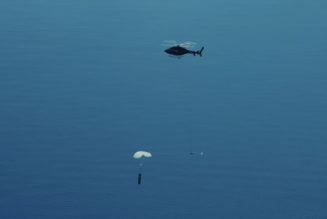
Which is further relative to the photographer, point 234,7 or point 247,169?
point 234,7

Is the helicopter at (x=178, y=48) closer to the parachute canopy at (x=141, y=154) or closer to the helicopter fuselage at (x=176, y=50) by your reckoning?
the helicopter fuselage at (x=176, y=50)

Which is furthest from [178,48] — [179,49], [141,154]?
[141,154]

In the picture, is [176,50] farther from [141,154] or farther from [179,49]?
[141,154]

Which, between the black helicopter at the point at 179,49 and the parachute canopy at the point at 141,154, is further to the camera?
the black helicopter at the point at 179,49

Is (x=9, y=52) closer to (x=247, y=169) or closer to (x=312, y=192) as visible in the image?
(x=247, y=169)

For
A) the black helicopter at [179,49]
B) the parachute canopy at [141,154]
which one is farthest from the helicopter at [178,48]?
the parachute canopy at [141,154]

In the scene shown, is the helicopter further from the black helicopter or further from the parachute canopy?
the parachute canopy

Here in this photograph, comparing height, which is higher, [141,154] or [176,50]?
[176,50]

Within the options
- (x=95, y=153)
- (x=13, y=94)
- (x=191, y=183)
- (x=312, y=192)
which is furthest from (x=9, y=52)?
(x=312, y=192)

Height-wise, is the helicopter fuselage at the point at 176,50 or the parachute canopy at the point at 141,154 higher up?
the helicopter fuselage at the point at 176,50

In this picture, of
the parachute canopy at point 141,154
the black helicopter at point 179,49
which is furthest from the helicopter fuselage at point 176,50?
the parachute canopy at point 141,154

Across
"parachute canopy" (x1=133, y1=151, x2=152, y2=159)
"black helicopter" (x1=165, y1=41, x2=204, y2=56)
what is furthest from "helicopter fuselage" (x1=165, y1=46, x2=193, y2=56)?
"parachute canopy" (x1=133, y1=151, x2=152, y2=159)
